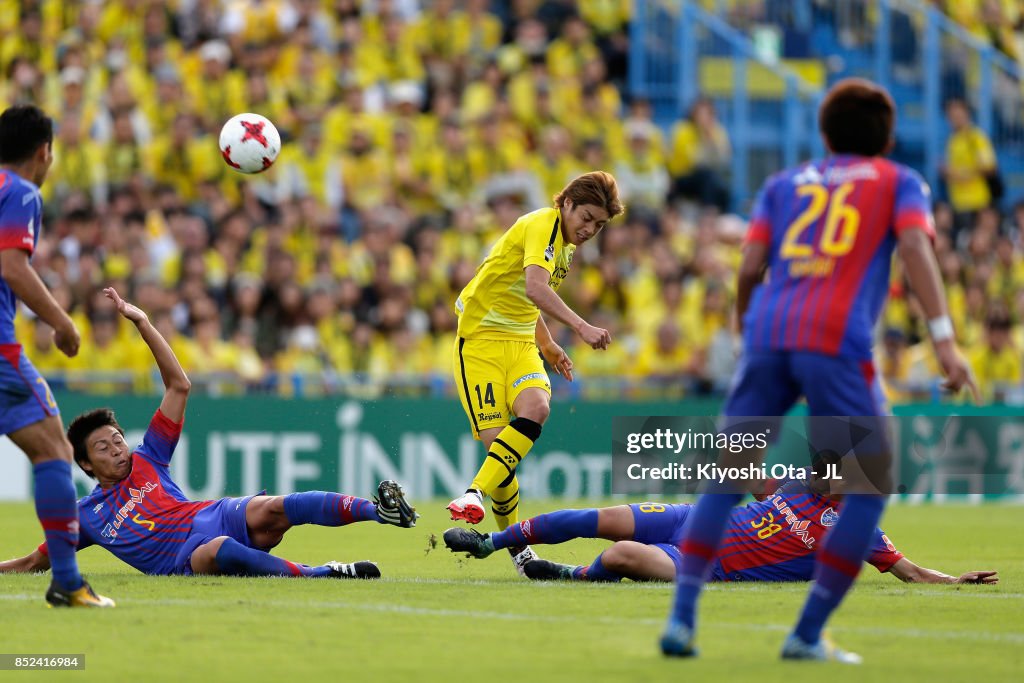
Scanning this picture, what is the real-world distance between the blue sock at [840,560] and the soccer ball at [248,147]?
7761 millimetres

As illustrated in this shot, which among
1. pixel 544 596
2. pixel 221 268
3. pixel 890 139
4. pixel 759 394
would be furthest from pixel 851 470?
pixel 221 268

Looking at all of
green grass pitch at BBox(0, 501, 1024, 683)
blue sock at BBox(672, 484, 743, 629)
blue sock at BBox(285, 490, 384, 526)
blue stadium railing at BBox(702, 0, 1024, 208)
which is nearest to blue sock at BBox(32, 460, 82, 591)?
green grass pitch at BBox(0, 501, 1024, 683)

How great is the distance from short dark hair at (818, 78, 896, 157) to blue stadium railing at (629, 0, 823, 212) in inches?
668

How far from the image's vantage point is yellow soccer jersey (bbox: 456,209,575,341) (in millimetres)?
10461

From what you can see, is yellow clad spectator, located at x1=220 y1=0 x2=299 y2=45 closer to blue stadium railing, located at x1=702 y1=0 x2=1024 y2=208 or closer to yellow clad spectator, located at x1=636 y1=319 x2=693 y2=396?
yellow clad spectator, located at x1=636 y1=319 x2=693 y2=396

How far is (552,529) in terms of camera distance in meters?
9.36

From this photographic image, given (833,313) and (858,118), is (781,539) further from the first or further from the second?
(858,118)

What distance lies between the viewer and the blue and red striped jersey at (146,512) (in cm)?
926

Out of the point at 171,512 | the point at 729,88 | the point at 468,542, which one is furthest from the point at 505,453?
the point at 729,88

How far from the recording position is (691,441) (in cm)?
1816

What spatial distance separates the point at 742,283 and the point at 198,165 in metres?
14.2

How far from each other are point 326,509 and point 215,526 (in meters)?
0.63

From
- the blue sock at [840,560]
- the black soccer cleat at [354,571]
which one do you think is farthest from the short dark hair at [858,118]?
the black soccer cleat at [354,571]

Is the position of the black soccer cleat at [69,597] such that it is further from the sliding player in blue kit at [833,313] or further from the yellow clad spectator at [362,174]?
the yellow clad spectator at [362,174]
